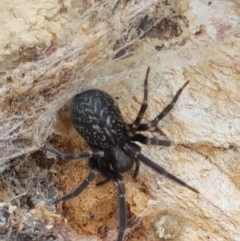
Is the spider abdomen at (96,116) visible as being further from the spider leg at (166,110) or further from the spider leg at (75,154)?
the spider leg at (166,110)

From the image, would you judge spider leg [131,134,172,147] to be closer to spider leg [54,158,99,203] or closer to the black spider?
the black spider

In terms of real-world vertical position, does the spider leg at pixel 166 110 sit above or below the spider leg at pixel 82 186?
above

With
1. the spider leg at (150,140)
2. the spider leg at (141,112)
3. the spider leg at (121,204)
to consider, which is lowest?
the spider leg at (121,204)

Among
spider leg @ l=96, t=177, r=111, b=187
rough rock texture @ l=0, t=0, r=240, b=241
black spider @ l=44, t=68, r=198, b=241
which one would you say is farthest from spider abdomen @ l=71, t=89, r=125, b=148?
spider leg @ l=96, t=177, r=111, b=187

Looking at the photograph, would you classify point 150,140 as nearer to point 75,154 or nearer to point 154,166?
point 154,166

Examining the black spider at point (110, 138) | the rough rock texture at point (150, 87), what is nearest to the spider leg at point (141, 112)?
the black spider at point (110, 138)

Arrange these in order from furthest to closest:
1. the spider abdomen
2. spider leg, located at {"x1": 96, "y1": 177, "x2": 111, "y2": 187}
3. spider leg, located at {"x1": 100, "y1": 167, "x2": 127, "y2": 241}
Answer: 1. spider leg, located at {"x1": 96, "y1": 177, "x2": 111, "y2": 187}
2. spider leg, located at {"x1": 100, "y1": 167, "x2": 127, "y2": 241}
3. the spider abdomen

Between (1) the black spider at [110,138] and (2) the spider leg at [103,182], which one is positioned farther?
(2) the spider leg at [103,182]
